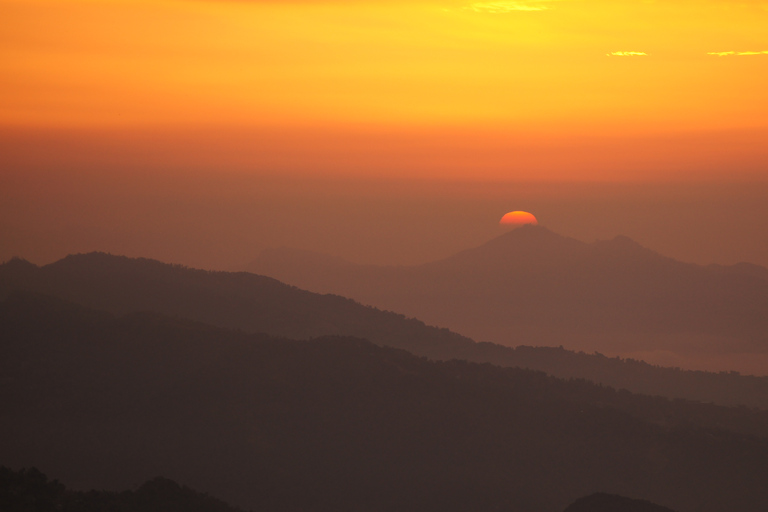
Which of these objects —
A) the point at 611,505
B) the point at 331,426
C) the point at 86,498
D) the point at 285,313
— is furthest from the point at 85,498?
the point at 285,313

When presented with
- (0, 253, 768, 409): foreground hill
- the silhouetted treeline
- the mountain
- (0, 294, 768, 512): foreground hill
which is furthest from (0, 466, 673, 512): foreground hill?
(0, 253, 768, 409): foreground hill

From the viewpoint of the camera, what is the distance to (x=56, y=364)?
7706 centimetres

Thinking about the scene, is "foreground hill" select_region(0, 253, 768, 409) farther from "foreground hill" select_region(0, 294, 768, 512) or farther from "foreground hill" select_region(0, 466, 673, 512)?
"foreground hill" select_region(0, 466, 673, 512)

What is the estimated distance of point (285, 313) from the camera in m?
119

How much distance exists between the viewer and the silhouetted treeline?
34219 mm

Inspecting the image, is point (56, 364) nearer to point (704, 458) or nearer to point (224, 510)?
point (224, 510)

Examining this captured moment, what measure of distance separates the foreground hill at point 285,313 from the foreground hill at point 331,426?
2004 cm

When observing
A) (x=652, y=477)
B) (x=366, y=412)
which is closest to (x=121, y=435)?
(x=366, y=412)

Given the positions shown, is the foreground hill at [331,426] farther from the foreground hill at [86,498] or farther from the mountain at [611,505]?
the foreground hill at [86,498]

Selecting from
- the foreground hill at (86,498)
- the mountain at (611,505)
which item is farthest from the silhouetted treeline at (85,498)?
the mountain at (611,505)

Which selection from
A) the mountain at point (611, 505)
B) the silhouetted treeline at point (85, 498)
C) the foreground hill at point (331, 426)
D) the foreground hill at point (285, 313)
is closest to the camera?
the silhouetted treeline at point (85, 498)

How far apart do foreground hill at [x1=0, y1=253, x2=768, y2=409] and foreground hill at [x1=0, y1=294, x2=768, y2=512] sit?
65.7ft

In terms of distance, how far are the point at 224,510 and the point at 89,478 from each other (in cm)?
2383

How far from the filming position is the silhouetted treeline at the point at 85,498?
34219 millimetres
